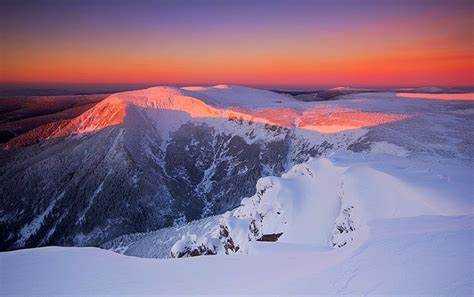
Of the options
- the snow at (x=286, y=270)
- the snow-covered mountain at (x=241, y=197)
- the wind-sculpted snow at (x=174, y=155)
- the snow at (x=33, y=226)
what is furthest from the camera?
the snow at (x=33, y=226)

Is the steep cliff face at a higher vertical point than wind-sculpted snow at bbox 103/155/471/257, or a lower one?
lower

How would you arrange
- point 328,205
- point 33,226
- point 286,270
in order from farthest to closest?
point 33,226
point 328,205
point 286,270

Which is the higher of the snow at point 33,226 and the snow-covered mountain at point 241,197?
the snow-covered mountain at point 241,197

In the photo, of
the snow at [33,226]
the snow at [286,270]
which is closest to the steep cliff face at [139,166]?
the snow at [33,226]

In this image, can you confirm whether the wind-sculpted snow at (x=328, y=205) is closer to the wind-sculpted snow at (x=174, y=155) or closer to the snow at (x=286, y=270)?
the snow at (x=286, y=270)

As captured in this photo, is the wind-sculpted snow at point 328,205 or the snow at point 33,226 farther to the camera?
the snow at point 33,226

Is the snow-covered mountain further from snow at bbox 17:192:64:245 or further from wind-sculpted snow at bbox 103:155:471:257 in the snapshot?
snow at bbox 17:192:64:245

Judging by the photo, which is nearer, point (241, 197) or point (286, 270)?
point (286, 270)

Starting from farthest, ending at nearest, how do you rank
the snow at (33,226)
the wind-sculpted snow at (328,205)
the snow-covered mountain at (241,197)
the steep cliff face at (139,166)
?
the steep cliff face at (139,166)
the snow at (33,226)
the wind-sculpted snow at (328,205)
the snow-covered mountain at (241,197)

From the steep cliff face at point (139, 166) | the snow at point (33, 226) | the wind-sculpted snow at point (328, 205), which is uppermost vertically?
the wind-sculpted snow at point (328, 205)

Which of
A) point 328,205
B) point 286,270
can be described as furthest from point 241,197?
point 286,270

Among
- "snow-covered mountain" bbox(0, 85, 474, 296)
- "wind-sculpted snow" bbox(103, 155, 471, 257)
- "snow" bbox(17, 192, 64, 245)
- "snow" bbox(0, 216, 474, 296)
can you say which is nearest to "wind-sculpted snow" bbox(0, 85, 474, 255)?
"snow" bbox(17, 192, 64, 245)

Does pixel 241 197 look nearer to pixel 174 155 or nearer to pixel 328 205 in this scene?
pixel 174 155
